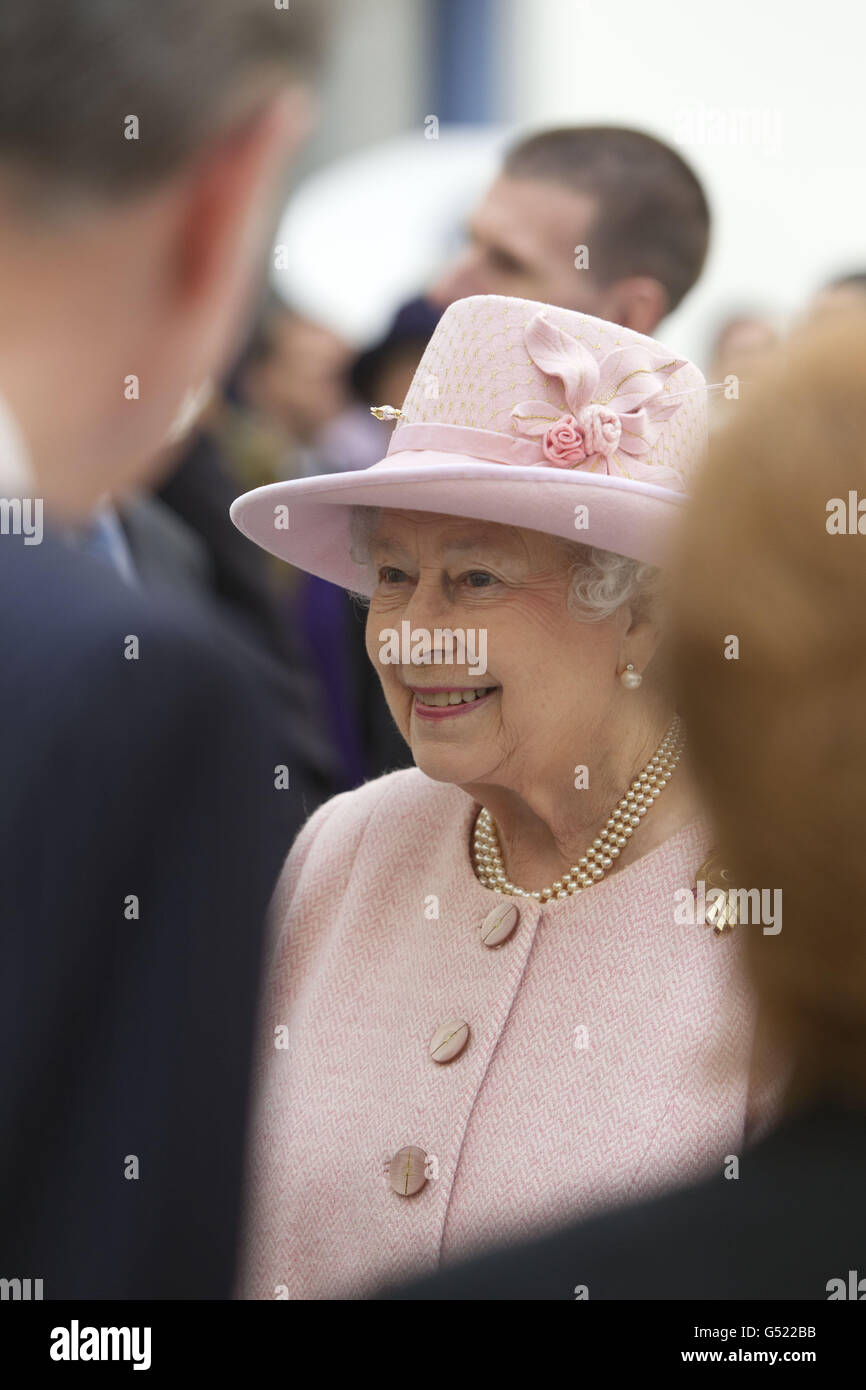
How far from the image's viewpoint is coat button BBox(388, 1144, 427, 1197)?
7.87 ft

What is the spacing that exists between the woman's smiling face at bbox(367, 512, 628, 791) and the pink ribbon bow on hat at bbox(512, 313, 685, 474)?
0.48 ft

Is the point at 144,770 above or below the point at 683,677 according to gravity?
below

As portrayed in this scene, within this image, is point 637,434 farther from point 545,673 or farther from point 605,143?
point 605,143

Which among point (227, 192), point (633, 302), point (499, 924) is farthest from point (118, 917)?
point (633, 302)

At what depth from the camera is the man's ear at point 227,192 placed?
108 cm

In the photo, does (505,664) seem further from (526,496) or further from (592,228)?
(592,228)

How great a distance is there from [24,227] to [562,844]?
67.5 inches

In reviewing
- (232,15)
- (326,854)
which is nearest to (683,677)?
(232,15)

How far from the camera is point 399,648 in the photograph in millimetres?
2635

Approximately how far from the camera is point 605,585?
2.56 metres

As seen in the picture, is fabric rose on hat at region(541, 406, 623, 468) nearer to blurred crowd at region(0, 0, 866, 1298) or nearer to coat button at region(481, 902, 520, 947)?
coat button at region(481, 902, 520, 947)

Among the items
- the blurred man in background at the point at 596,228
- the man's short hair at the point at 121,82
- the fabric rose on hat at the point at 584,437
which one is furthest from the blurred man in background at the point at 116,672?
the blurred man in background at the point at 596,228

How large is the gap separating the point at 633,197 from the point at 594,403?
158 cm

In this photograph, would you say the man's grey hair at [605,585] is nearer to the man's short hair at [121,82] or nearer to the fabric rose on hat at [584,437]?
the fabric rose on hat at [584,437]
